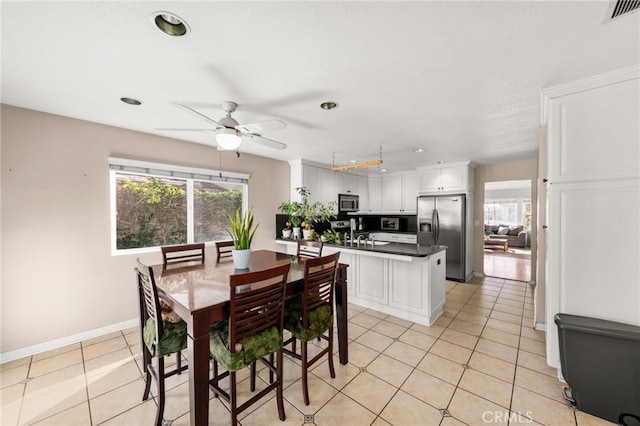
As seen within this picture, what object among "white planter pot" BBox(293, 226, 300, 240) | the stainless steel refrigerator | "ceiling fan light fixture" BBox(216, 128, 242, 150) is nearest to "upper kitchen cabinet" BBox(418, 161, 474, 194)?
the stainless steel refrigerator

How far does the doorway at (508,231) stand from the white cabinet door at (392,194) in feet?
6.27

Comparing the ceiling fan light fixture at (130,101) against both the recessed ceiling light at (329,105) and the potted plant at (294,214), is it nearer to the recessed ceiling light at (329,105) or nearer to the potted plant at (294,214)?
the recessed ceiling light at (329,105)

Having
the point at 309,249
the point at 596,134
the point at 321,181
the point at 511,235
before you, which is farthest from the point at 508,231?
the point at 309,249

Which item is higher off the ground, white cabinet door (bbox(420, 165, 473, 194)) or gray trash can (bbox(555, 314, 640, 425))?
white cabinet door (bbox(420, 165, 473, 194))

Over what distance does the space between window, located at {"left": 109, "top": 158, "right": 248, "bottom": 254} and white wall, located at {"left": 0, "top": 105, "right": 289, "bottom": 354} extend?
160 mm

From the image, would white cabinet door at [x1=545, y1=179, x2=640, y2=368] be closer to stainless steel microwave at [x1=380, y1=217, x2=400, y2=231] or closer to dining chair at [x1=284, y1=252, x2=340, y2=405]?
dining chair at [x1=284, y1=252, x2=340, y2=405]

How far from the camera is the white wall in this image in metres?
2.36

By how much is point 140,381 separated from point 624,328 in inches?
143

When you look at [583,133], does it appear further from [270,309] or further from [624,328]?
[270,309]

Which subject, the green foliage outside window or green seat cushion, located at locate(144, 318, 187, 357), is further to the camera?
the green foliage outside window

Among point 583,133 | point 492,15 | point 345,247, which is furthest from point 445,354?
point 492,15

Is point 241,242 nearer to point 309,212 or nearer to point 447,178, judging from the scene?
point 309,212

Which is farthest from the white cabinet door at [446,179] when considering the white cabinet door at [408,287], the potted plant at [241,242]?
the potted plant at [241,242]

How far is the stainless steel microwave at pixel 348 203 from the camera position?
5621mm
